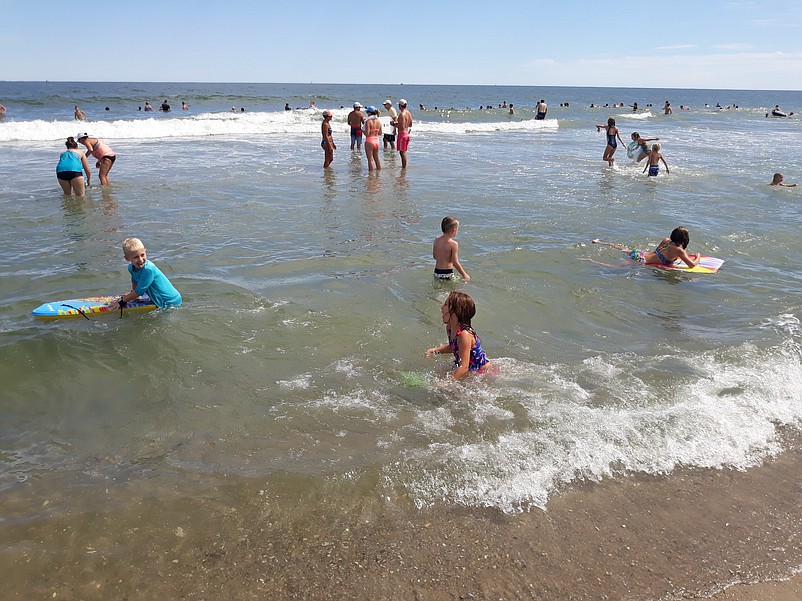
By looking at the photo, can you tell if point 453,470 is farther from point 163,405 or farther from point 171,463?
point 163,405

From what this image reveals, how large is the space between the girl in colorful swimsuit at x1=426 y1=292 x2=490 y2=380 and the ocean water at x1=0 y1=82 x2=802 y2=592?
0.47 feet

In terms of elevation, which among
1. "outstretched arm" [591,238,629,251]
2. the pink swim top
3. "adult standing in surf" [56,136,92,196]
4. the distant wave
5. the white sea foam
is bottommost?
the white sea foam

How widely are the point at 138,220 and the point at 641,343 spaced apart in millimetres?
9031

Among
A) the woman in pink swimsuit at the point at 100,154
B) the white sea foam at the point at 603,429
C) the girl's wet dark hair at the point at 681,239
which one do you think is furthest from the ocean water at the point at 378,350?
the woman in pink swimsuit at the point at 100,154

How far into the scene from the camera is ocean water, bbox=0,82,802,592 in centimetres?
400

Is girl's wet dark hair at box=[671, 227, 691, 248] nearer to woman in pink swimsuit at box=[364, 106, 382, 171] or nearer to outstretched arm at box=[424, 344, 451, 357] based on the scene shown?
outstretched arm at box=[424, 344, 451, 357]

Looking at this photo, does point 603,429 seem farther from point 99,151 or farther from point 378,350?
point 99,151

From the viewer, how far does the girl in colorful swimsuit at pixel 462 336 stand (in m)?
4.93

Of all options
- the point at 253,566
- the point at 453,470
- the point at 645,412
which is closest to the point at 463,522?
the point at 453,470

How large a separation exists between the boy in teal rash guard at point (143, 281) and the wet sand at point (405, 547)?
3.06 meters

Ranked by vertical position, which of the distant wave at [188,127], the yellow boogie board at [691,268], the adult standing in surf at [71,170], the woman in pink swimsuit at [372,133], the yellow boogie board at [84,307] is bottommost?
the yellow boogie board at [84,307]

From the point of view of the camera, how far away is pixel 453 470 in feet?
12.8

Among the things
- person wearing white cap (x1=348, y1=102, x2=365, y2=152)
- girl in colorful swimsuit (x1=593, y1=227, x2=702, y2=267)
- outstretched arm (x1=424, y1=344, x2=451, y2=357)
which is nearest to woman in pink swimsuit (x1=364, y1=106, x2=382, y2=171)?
person wearing white cap (x1=348, y1=102, x2=365, y2=152)

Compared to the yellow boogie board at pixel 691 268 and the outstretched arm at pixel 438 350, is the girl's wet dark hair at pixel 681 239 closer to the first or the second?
the yellow boogie board at pixel 691 268
